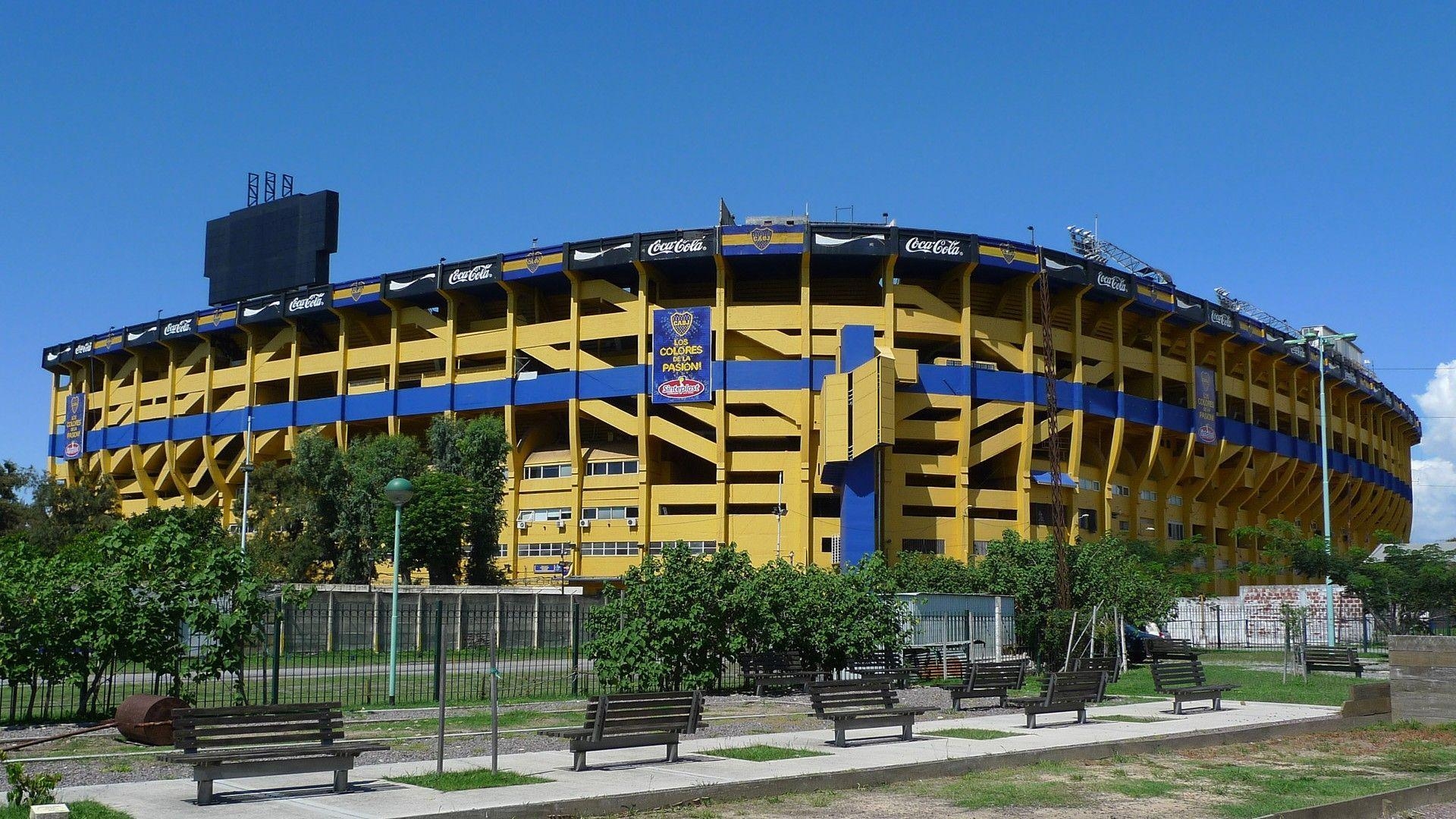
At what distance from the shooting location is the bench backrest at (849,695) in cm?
1558

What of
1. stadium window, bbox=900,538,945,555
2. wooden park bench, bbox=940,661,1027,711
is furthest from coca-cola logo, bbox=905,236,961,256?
wooden park bench, bbox=940,661,1027,711

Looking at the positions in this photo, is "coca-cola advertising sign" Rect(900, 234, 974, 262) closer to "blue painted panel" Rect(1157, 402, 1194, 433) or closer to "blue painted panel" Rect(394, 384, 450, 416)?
"blue painted panel" Rect(1157, 402, 1194, 433)

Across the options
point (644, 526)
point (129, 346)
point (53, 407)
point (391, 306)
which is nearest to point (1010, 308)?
point (644, 526)

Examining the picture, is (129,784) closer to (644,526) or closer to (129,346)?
(644,526)

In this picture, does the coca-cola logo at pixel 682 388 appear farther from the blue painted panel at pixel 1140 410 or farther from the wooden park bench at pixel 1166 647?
the wooden park bench at pixel 1166 647

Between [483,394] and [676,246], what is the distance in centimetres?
1380

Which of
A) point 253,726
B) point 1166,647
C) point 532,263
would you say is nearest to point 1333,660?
point 1166,647

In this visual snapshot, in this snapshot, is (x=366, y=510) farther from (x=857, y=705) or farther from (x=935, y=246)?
(x=857, y=705)

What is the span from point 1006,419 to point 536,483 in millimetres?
25600

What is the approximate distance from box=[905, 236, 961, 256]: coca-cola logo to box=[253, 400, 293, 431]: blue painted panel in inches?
1476

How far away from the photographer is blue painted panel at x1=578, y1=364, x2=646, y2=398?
206ft

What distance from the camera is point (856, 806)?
453 inches

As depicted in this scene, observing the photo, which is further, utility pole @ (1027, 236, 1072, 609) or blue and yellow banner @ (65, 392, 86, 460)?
blue and yellow banner @ (65, 392, 86, 460)

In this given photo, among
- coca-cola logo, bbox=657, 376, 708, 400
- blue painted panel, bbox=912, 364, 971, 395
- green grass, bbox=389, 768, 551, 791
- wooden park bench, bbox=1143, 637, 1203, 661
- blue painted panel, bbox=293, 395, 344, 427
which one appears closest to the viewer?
green grass, bbox=389, 768, 551, 791
